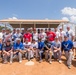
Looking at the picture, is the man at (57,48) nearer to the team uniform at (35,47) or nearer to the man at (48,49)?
the man at (48,49)

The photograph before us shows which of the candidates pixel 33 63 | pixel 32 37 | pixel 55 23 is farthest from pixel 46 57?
pixel 55 23

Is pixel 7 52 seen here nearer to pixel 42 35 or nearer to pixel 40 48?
pixel 40 48

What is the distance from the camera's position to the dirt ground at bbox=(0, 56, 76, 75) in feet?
31.6

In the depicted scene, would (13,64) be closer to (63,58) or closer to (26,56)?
(26,56)

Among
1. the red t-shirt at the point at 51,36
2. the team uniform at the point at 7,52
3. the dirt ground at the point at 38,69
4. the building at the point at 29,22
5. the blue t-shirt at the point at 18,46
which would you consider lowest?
the dirt ground at the point at 38,69

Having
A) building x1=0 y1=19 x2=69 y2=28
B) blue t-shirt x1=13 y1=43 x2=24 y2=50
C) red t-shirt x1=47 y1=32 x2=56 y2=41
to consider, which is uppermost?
building x1=0 y1=19 x2=69 y2=28

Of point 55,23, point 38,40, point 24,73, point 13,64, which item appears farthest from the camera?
point 55,23

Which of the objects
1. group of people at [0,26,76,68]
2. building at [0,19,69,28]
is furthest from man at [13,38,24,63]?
building at [0,19,69,28]

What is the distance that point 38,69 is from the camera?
9.98m

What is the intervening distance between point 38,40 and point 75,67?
2.87m

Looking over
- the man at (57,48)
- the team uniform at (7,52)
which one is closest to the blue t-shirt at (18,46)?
the team uniform at (7,52)

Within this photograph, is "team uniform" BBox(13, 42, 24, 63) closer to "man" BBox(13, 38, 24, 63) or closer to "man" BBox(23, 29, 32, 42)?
"man" BBox(13, 38, 24, 63)

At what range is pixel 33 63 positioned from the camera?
10.6 m

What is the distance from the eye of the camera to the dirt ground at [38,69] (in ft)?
31.6
